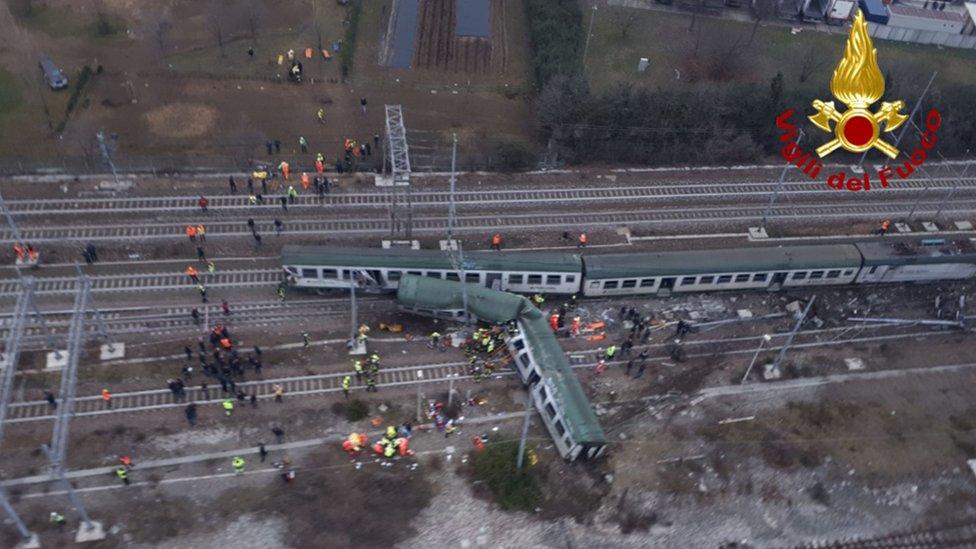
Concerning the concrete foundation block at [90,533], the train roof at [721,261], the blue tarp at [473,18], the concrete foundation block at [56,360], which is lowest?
the concrete foundation block at [90,533]

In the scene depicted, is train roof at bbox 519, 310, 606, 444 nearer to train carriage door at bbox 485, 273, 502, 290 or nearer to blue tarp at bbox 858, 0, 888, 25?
train carriage door at bbox 485, 273, 502, 290

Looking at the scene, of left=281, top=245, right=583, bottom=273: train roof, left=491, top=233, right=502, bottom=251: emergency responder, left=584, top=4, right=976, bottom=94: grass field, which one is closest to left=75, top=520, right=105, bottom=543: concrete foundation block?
left=281, top=245, right=583, bottom=273: train roof

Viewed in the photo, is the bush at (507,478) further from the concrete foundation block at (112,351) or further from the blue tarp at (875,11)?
the blue tarp at (875,11)

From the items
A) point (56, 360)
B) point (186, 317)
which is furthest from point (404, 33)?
point (56, 360)

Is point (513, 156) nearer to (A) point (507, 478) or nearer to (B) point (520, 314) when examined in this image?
(B) point (520, 314)

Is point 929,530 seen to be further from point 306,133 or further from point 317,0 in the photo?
point 317,0

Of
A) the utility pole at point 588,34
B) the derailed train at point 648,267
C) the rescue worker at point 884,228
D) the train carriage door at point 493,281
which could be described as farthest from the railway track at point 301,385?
the utility pole at point 588,34
